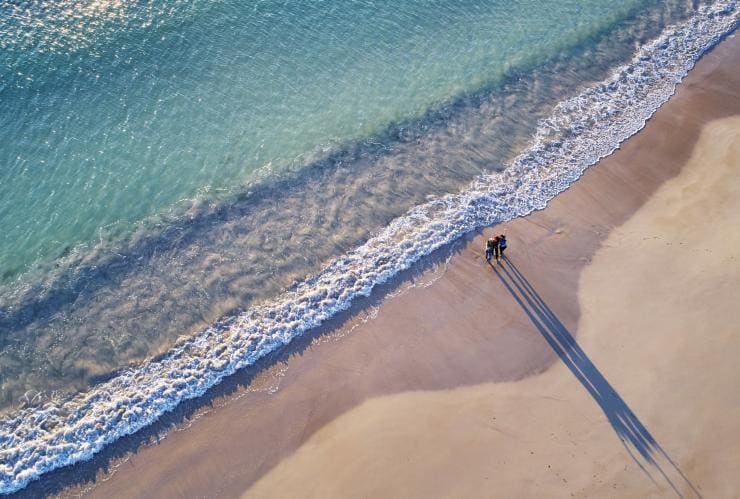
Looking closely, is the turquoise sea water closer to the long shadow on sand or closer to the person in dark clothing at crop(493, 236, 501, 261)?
the person in dark clothing at crop(493, 236, 501, 261)

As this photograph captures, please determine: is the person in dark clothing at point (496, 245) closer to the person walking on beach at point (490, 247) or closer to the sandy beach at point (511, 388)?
the person walking on beach at point (490, 247)

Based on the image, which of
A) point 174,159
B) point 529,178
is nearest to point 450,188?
point 529,178

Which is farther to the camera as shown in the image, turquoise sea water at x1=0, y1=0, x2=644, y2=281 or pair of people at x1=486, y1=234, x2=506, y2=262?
turquoise sea water at x1=0, y1=0, x2=644, y2=281

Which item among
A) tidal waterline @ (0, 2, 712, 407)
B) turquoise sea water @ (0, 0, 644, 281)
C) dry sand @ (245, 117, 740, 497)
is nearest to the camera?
dry sand @ (245, 117, 740, 497)

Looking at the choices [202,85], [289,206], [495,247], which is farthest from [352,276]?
[202,85]

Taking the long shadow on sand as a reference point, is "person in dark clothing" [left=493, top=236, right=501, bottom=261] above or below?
above

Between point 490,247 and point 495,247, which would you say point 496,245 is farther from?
point 490,247

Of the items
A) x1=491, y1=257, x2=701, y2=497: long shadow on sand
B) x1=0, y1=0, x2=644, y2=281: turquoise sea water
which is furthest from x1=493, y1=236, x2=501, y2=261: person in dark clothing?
x1=0, y1=0, x2=644, y2=281: turquoise sea water
